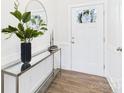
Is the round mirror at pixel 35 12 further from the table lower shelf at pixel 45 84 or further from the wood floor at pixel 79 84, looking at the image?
the wood floor at pixel 79 84

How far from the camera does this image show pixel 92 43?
3723 mm

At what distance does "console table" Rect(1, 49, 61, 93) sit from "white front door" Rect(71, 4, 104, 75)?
0.71 m

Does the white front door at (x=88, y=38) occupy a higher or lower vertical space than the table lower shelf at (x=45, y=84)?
higher

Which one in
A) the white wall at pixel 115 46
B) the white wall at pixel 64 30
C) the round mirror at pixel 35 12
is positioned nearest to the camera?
the white wall at pixel 115 46

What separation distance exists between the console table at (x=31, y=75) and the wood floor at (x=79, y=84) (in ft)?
0.65

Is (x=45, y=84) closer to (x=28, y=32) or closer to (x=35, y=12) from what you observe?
(x=28, y=32)

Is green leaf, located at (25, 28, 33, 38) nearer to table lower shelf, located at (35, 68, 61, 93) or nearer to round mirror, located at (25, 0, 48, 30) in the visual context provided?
round mirror, located at (25, 0, 48, 30)

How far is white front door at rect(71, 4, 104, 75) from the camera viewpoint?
11.8ft

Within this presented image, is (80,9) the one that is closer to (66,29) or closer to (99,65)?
(66,29)

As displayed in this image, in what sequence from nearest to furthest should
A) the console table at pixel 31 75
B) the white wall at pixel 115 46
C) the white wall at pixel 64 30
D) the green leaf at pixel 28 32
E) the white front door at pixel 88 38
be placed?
the console table at pixel 31 75, the green leaf at pixel 28 32, the white wall at pixel 115 46, the white front door at pixel 88 38, the white wall at pixel 64 30

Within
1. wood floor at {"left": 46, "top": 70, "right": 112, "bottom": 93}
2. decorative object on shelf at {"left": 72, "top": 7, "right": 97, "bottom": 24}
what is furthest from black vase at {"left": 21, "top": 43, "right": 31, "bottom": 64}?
decorative object on shelf at {"left": 72, "top": 7, "right": 97, "bottom": 24}

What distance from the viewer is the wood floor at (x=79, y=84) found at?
2760mm

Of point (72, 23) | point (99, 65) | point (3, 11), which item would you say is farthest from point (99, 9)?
point (3, 11)

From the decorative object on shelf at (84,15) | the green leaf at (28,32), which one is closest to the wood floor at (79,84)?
the green leaf at (28,32)
